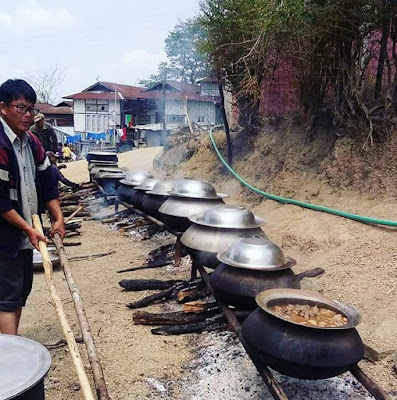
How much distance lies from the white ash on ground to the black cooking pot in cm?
53

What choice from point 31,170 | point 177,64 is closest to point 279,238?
point 31,170

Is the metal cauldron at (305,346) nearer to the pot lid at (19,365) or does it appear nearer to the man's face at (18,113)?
the pot lid at (19,365)

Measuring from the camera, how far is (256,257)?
394 centimetres

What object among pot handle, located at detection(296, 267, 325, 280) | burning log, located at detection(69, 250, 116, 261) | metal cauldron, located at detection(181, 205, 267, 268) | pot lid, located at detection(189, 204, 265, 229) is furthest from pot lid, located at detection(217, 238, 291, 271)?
burning log, located at detection(69, 250, 116, 261)

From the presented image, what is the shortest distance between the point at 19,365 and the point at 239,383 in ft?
6.56

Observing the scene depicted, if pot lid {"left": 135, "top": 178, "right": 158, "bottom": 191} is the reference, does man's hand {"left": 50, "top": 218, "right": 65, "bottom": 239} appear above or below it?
above

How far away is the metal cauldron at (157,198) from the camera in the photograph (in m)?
7.59

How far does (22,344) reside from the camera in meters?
2.52

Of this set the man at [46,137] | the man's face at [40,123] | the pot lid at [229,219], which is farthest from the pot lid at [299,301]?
the man at [46,137]

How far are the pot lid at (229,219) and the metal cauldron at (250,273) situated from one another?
763 mm

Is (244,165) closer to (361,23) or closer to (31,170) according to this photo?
(361,23)

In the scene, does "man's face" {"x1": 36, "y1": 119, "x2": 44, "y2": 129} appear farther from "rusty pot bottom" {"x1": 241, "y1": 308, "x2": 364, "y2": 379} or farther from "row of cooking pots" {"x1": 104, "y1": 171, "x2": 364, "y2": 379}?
"rusty pot bottom" {"x1": 241, "y1": 308, "x2": 364, "y2": 379}

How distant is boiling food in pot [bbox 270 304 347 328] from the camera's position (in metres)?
3.03

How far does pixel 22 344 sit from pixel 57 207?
1724 mm
